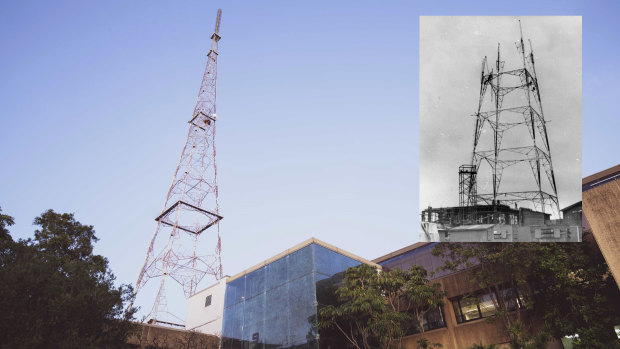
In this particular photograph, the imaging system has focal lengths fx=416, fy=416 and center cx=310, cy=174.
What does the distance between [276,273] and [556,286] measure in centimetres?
1298

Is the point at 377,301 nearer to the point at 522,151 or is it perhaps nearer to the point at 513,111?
the point at 522,151

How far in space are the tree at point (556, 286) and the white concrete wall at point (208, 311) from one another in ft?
44.9

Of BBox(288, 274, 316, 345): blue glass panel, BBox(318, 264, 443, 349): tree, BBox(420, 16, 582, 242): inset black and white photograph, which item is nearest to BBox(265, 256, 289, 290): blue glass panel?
BBox(288, 274, 316, 345): blue glass panel

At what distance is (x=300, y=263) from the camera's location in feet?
69.6

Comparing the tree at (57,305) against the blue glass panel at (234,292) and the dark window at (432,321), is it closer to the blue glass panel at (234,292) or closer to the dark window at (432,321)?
the blue glass panel at (234,292)

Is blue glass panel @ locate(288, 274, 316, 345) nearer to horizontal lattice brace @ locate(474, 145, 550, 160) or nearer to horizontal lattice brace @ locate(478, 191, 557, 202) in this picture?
horizontal lattice brace @ locate(478, 191, 557, 202)

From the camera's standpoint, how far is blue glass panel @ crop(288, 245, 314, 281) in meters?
20.8

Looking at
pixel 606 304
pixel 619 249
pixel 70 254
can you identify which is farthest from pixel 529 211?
pixel 70 254

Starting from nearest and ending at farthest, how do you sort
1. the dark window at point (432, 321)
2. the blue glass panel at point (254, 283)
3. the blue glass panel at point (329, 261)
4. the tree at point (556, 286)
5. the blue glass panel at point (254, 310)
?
1. the tree at point (556, 286)
2. the blue glass panel at point (329, 261)
3. the dark window at point (432, 321)
4. the blue glass panel at point (254, 310)
5. the blue glass panel at point (254, 283)

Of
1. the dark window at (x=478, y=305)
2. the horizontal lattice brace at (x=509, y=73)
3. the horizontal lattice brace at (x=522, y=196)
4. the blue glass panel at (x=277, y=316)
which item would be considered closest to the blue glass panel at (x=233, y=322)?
the blue glass panel at (x=277, y=316)

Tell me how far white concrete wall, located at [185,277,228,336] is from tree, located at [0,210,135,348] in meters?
9.22

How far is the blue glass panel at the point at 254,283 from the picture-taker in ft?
75.4

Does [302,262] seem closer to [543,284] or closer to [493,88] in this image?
[543,284]

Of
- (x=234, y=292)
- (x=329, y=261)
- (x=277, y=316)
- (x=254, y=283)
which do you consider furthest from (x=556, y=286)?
(x=234, y=292)
